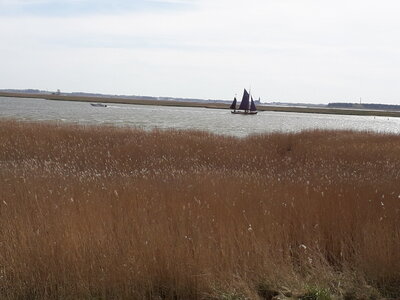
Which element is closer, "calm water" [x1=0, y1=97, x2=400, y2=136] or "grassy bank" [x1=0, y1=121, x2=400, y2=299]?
"grassy bank" [x1=0, y1=121, x2=400, y2=299]

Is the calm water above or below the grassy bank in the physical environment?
below

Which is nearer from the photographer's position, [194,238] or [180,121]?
[194,238]

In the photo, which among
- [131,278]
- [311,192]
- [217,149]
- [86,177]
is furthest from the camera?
[217,149]

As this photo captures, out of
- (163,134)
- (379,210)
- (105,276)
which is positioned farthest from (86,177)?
(163,134)

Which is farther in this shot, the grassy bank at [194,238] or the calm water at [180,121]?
the calm water at [180,121]

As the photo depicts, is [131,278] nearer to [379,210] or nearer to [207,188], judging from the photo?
[207,188]

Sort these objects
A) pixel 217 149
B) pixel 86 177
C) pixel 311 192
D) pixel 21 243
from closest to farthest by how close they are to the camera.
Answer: pixel 21 243
pixel 311 192
pixel 86 177
pixel 217 149

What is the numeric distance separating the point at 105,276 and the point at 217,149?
35.4ft

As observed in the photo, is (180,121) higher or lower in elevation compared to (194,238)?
lower

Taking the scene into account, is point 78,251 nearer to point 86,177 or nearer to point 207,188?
point 207,188

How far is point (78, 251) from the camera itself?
13.6ft

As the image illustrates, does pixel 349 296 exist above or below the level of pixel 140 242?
below

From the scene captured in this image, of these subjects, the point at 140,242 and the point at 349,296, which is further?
the point at 140,242

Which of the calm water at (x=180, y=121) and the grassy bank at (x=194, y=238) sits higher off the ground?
the grassy bank at (x=194, y=238)
